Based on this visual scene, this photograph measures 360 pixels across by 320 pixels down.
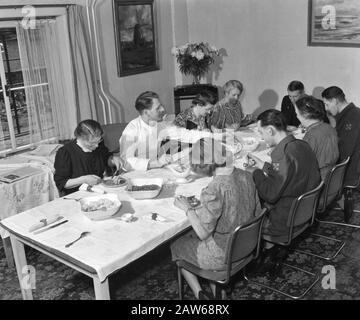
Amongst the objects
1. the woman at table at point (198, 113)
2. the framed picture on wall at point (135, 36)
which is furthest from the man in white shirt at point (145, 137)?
the framed picture on wall at point (135, 36)

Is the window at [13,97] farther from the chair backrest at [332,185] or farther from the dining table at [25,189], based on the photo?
the chair backrest at [332,185]

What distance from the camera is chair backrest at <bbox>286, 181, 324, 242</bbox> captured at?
3067mm

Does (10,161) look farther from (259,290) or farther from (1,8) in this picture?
(259,290)

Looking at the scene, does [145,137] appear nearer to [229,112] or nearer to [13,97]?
[229,112]

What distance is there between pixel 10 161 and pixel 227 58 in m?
3.80

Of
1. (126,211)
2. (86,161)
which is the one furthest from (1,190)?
(126,211)

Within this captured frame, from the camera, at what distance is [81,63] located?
18.2ft

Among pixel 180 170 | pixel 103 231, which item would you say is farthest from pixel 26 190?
pixel 103 231

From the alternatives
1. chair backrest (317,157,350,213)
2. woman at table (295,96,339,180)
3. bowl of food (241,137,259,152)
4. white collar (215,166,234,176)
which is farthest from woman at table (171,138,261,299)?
bowl of food (241,137,259,152)

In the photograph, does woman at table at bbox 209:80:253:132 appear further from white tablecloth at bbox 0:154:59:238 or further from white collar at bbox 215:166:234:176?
white collar at bbox 215:166:234:176

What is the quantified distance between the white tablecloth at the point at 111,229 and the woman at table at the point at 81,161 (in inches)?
12.6

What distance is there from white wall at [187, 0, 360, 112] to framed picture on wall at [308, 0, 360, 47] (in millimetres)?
92

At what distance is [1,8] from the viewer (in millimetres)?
4758

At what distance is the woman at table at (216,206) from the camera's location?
8.47 feet
